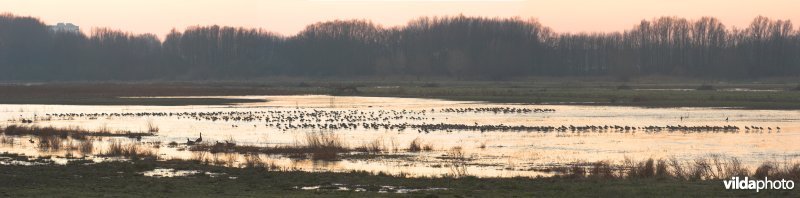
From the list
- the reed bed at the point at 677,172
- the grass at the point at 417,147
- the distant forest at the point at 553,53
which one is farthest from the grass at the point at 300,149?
the distant forest at the point at 553,53

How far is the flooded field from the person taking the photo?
31.8 metres

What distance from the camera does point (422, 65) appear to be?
17725 cm

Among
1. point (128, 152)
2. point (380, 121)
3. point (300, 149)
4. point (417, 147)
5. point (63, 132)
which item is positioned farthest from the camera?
point (380, 121)

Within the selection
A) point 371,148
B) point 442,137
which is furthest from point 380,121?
point 371,148

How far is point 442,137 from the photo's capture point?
42.7 meters

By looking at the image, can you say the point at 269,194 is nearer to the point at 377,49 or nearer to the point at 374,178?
the point at 374,178

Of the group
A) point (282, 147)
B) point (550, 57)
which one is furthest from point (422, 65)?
point (282, 147)

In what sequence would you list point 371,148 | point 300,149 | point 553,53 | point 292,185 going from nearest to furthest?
point 292,185 → point 300,149 → point 371,148 → point 553,53

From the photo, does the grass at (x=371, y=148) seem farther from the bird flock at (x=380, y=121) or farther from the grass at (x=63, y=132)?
the grass at (x=63, y=132)

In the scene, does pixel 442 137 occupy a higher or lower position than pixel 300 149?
higher

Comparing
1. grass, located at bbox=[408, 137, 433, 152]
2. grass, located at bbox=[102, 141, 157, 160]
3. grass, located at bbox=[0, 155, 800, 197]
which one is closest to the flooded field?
grass, located at bbox=[408, 137, 433, 152]

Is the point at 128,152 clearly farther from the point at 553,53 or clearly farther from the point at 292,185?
the point at 553,53

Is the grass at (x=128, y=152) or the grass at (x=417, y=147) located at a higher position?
the grass at (x=417, y=147)

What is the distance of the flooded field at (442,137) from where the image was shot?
31781 mm
